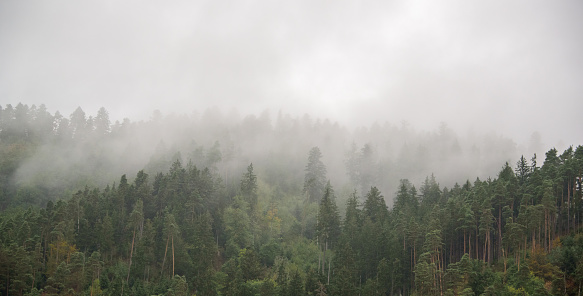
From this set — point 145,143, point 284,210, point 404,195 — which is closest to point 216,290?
point 284,210

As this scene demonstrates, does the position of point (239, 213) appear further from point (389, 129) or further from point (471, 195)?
point (389, 129)

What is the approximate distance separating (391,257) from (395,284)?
5059mm

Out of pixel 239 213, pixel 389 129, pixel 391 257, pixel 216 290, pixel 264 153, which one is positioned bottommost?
pixel 216 290

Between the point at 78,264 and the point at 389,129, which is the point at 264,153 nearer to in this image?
the point at 389,129

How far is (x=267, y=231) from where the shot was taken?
355 feet

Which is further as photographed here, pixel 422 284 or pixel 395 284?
pixel 395 284

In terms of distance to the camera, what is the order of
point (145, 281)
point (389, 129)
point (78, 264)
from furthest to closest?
1. point (389, 129)
2. point (145, 281)
3. point (78, 264)

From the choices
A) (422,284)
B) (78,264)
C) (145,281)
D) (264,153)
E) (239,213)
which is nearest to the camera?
(422,284)

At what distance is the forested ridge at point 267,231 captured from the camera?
240 ft

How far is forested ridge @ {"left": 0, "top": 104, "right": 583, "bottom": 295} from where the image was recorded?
73.1m

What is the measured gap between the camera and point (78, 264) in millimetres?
75938

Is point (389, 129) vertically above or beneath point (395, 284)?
above

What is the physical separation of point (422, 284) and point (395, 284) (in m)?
10.5

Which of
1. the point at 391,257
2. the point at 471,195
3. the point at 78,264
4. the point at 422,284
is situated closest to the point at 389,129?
the point at 471,195
